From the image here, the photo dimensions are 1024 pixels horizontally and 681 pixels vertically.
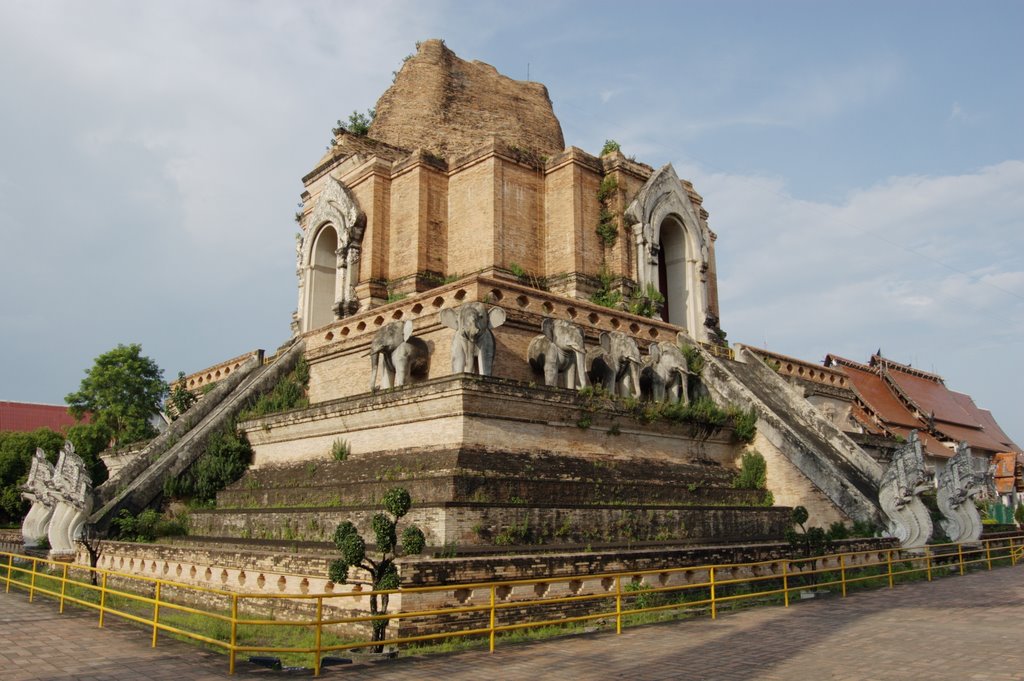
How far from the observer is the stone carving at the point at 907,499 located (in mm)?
15609

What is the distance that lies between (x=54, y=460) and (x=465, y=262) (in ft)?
49.0

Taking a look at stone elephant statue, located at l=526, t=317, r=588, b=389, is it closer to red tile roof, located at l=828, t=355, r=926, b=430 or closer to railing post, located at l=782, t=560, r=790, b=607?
railing post, located at l=782, t=560, r=790, b=607

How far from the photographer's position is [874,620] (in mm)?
10492

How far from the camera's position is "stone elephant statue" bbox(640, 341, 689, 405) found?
1825 cm

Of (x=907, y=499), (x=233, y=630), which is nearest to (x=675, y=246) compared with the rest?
(x=907, y=499)

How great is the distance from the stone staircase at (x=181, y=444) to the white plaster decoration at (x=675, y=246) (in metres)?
9.11

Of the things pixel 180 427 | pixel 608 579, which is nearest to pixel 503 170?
pixel 180 427

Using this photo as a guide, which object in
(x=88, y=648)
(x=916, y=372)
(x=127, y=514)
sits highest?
(x=916, y=372)

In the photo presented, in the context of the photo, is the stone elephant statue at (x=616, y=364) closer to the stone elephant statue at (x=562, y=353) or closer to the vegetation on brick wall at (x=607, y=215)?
the stone elephant statue at (x=562, y=353)

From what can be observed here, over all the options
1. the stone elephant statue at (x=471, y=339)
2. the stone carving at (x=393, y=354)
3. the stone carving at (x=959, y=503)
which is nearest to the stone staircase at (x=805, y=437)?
the stone carving at (x=959, y=503)

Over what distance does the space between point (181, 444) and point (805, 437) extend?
1278cm

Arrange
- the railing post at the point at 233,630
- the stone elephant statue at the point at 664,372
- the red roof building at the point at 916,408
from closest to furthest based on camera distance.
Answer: the railing post at the point at 233,630 < the stone elephant statue at the point at 664,372 < the red roof building at the point at 916,408

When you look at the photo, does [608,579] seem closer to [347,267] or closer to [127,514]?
[127,514]

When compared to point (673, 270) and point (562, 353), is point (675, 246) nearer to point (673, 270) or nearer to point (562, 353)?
point (673, 270)
